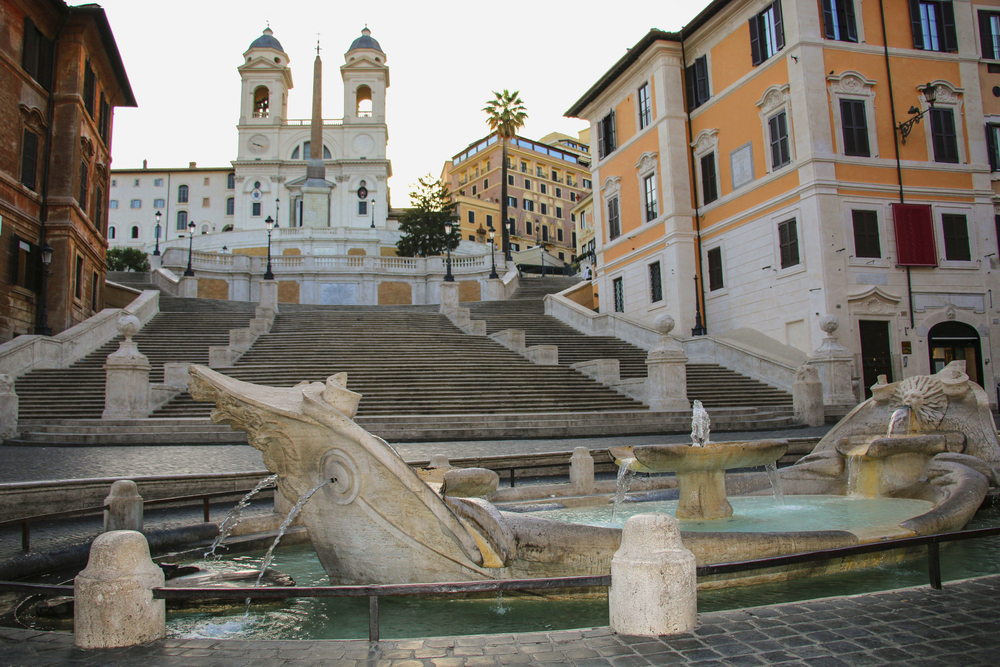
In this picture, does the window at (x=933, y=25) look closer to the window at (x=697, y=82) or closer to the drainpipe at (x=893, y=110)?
the drainpipe at (x=893, y=110)

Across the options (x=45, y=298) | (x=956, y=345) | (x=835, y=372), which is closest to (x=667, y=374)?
(x=835, y=372)

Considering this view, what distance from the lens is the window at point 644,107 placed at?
30.4m

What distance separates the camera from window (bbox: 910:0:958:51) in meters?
24.6

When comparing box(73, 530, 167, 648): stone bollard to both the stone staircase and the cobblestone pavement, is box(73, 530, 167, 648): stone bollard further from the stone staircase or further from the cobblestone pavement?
the stone staircase

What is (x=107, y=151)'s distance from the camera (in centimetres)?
3250

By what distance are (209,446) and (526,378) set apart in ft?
31.1

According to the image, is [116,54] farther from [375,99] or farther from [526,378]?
[375,99]

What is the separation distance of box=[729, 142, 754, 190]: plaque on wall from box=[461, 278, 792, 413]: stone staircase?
295 inches

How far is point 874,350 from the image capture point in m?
22.2

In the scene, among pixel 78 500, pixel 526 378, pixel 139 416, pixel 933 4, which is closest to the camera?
pixel 78 500

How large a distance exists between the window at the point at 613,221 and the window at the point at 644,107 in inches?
153

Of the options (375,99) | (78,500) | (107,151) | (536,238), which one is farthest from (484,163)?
(78,500)

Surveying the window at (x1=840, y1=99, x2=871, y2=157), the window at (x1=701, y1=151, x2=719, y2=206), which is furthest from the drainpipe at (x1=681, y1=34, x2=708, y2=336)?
the window at (x1=840, y1=99, x2=871, y2=157)

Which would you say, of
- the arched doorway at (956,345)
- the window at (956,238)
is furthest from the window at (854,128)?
the arched doorway at (956,345)
